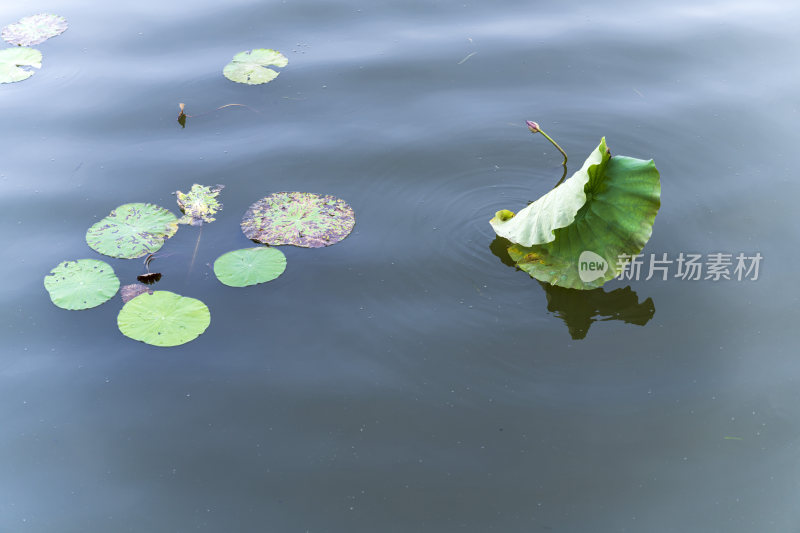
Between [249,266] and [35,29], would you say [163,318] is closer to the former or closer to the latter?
[249,266]

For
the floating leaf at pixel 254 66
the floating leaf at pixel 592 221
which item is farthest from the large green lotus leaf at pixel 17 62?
the floating leaf at pixel 592 221

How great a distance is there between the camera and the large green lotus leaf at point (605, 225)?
2383 mm

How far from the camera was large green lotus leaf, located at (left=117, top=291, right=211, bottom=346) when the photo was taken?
7.95ft

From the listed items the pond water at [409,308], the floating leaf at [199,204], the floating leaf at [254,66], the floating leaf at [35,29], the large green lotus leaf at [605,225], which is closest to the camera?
the pond water at [409,308]

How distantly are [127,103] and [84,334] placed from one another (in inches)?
60.5

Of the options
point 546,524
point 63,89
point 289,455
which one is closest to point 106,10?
point 63,89

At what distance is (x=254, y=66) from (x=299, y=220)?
51.2 inches

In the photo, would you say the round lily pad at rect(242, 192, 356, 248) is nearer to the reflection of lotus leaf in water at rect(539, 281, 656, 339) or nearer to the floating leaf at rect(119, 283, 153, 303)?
the floating leaf at rect(119, 283, 153, 303)

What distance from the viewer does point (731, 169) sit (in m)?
3.05

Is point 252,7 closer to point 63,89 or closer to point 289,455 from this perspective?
point 63,89

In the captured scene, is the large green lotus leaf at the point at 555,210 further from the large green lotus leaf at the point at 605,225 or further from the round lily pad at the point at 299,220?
the round lily pad at the point at 299,220

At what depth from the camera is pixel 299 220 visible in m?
2.79

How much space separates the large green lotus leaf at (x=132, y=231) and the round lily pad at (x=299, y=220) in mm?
336

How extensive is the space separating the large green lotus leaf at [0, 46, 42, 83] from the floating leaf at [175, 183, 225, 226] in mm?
1572
